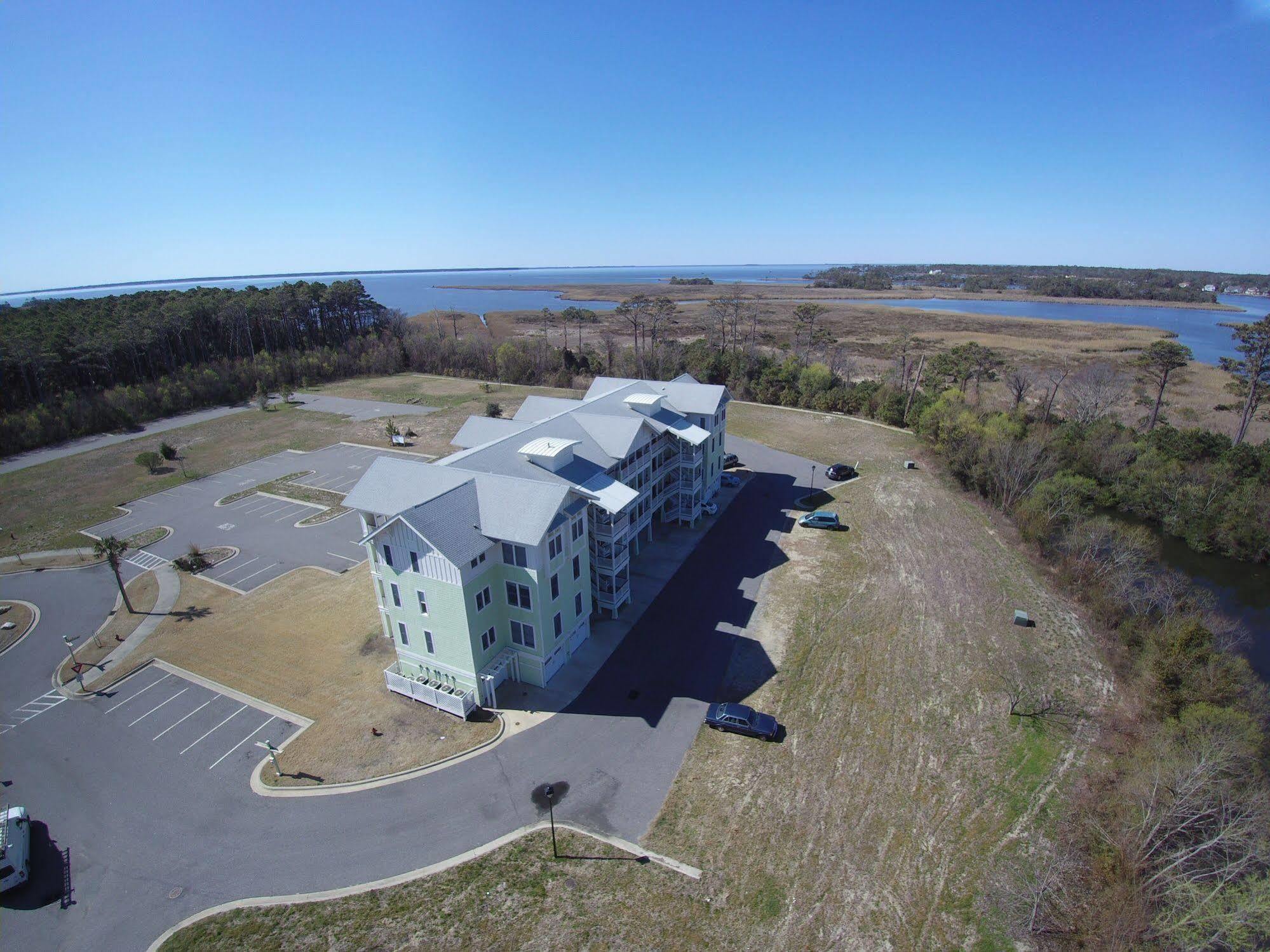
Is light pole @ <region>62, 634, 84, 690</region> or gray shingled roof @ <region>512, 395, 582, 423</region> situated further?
gray shingled roof @ <region>512, 395, 582, 423</region>

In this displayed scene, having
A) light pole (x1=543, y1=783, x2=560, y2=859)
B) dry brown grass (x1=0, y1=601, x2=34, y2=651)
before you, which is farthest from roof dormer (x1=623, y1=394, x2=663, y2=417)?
dry brown grass (x1=0, y1=601, x2=34, y2=651)

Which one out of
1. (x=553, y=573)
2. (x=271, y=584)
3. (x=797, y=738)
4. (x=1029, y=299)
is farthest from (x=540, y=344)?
(x=1029, y=299)

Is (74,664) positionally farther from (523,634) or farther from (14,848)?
(523,634)

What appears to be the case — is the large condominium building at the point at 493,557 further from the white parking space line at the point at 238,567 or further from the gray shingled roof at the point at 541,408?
the white parking space line at the point at 238,567

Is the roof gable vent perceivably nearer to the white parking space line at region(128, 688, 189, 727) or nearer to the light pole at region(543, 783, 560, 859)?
the light pole at region(543, 783, 560, 859)

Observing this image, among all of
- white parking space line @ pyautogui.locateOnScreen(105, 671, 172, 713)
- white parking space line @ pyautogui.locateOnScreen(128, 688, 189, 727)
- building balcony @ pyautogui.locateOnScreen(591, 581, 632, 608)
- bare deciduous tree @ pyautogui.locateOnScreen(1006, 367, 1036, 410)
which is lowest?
white parking space line @ pyautogui.locateOnScreen(105, 671, 172, 713)

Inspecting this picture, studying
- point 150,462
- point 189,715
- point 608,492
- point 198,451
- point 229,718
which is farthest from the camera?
point 198,451

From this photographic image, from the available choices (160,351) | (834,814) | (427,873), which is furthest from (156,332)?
(834,814)
